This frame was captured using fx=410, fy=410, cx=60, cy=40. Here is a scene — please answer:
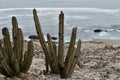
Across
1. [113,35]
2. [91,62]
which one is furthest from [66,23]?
[91,62]

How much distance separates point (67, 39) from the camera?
20188mm

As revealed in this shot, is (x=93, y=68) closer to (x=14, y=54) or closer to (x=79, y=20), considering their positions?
(x=14, y=54)

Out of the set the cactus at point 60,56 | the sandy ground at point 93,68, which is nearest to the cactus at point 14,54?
the sandy ground at point 93,68

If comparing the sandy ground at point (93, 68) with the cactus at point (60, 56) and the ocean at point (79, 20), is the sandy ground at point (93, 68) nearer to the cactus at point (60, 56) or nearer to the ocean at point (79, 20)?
the cactus at point (60, 56)

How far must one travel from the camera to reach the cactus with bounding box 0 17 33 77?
6431 mm

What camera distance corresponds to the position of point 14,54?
21.5ft

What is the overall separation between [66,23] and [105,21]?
2.82m

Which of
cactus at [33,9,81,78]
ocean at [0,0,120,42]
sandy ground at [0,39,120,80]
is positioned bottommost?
ocean at [0,0,120,42]

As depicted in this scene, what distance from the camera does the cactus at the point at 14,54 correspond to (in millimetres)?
6431

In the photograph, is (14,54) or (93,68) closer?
(14,54)

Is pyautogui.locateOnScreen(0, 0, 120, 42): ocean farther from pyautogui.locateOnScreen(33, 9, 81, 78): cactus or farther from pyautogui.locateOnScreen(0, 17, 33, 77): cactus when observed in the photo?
pyautogui.locateOnScreen(0, 17, 33, 77): cactus

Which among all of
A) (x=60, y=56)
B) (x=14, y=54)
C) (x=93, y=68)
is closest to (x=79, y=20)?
(x=93, y=68)

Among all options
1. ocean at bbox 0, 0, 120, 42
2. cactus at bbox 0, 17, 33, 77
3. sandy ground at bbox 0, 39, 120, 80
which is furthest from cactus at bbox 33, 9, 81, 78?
ocean at bbox 0, 0, 120, 42

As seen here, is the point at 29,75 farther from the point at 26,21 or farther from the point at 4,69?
the point at 26,21
